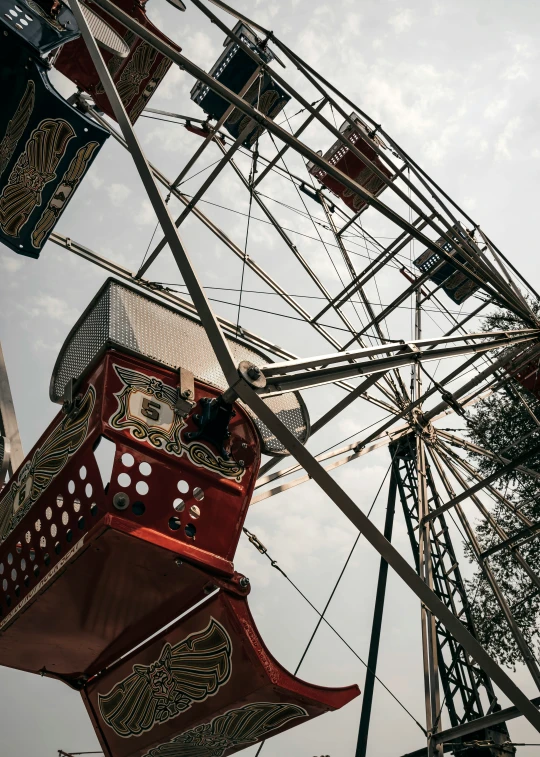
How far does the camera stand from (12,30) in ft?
15.9

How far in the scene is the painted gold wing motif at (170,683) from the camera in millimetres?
4523

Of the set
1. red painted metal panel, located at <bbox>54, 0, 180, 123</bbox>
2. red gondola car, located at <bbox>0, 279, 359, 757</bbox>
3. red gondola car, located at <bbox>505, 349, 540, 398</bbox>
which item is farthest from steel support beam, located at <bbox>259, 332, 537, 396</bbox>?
red painted metal panel, located at <bbox>54, 0, 180, 123</bbox>

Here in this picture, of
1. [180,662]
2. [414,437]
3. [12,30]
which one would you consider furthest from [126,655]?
[414,437]

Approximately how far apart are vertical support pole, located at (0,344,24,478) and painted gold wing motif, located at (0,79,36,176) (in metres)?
1.93

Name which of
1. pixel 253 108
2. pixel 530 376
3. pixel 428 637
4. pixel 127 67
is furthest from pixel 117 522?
pixel 530 376

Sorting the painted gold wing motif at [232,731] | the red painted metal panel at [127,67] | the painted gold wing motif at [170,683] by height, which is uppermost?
the red painted metal panel at [127,67]

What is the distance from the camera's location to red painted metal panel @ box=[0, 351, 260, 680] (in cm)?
426

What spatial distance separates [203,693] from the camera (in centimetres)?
465

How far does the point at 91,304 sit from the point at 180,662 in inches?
103

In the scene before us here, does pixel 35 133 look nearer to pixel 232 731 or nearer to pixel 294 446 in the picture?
pixel 294 446

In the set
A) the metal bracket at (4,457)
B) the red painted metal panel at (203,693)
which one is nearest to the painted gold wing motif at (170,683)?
the red painted metal panel at (203,693)

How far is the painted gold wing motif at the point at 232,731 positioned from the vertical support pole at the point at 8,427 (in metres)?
2.69

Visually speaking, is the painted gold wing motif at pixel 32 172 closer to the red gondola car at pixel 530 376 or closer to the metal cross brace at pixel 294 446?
the metal cross brace at pixel 294 446

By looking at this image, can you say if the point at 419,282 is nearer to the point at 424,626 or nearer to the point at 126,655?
the point at 424,626
